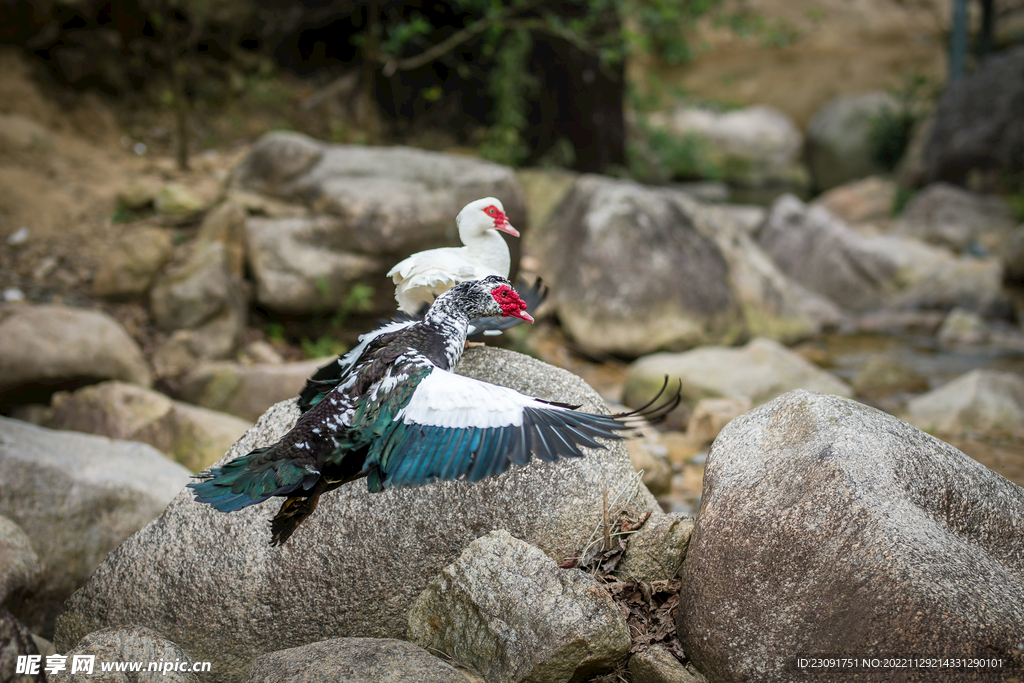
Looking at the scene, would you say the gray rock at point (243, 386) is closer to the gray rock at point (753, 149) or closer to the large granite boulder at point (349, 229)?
the large granite boulder at point (349, 229)

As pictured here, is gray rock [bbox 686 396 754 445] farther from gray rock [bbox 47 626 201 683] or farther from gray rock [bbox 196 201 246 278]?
gray rock [bbox 196 201 246 278]

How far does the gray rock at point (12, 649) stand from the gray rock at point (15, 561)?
775 mm

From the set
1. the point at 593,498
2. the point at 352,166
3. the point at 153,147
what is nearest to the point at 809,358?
the point at 352,166

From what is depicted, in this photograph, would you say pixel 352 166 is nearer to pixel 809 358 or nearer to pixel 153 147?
pixel 153 147

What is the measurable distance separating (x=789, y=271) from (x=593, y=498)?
811cm

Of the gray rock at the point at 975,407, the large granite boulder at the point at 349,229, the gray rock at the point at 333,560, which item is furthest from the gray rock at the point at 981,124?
the gray rock at the point at 333,560

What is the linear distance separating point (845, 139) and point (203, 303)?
595 inches

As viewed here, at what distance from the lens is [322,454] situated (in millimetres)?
2344

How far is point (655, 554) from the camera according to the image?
2844 mm

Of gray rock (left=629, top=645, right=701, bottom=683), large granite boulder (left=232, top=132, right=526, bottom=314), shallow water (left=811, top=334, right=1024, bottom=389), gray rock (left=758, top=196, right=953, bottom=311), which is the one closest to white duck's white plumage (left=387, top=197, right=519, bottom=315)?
gray rock (left=629, top=645, right=701, bottom=683)

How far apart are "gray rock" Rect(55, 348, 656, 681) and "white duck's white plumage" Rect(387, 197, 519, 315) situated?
2.47 feet

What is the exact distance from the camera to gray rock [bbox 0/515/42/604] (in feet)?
9.16

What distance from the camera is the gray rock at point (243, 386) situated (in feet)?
16.7

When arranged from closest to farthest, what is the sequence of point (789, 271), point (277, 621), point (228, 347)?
point (277, 621)
point (228, 347)
point (789, 271)
